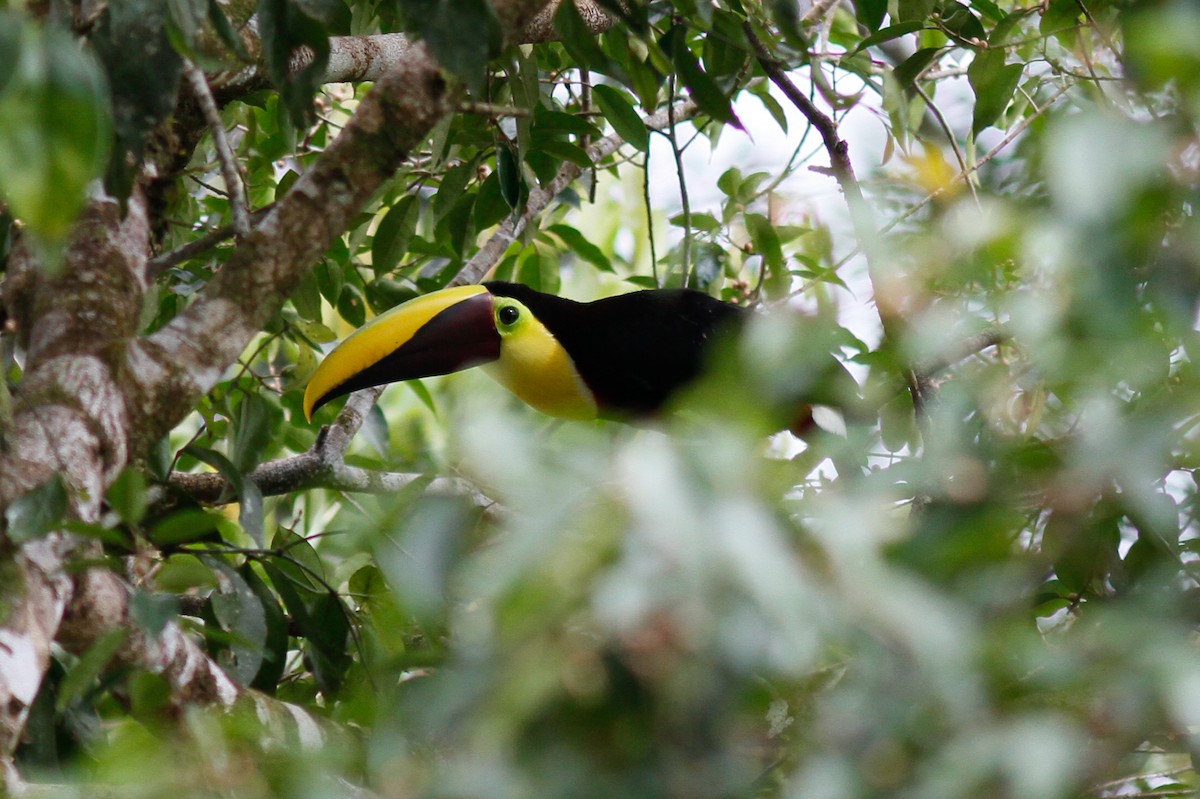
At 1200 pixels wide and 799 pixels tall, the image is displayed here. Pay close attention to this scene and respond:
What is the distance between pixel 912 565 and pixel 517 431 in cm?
21

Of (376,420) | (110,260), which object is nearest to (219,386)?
(376,420)

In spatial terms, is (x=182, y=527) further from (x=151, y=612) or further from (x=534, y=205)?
(x=534, y=205)

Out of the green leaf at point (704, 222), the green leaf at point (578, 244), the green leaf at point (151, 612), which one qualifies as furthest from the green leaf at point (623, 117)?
the green leaf at point (151, 612)

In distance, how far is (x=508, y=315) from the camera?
2605 millimetres

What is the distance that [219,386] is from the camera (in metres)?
2.24

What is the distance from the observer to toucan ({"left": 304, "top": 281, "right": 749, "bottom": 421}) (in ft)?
7.70

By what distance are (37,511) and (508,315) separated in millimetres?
1704

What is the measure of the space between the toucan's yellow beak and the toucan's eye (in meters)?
0.04

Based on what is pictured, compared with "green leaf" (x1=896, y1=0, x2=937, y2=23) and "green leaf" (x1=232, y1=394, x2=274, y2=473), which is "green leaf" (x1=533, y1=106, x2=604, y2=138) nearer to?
"green leaf" (x1=896, y1=0, x2=937, y2=23)

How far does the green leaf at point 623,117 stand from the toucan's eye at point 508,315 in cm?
76

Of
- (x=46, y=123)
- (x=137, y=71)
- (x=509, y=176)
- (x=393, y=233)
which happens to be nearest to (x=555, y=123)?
(x=509, y=176)

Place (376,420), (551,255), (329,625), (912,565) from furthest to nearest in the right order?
1. (551,255)
2. (376,420)
3. (329,625)
4. (912,565)

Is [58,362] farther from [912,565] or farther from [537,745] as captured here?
[912,565]

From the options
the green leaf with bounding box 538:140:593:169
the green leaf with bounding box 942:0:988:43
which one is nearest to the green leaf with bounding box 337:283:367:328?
the green leaf with bounding box 538:140:593:169
